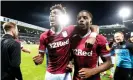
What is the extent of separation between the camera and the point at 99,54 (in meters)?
3.67

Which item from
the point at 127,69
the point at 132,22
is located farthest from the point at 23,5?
the point at 127,69

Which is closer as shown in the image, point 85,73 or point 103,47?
point 85,73

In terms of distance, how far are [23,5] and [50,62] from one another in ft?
190

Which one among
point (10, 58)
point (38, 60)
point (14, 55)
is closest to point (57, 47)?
point (38, 60)

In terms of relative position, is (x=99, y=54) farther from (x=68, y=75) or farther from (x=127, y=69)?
(x=127, y=69)

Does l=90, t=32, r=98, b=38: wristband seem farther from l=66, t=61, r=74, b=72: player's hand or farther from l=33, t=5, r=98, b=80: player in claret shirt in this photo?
l=66, t=61, r=74, b=72: player's hand

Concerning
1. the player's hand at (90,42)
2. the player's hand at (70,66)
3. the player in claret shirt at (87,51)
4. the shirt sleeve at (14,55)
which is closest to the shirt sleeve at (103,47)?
the player in claret shirt at (87,51)

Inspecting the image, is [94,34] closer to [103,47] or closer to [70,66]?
[103,47]

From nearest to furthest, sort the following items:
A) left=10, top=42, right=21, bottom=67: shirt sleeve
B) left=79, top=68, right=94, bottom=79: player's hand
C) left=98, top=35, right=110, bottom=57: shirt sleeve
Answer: left=79, top=68, right=94, bottom=79: player's hand → left=98, top=35, right=110, bottom=57: shirt sleeve → left=10, top=42, right=21, bottom=67: shirt sleeve

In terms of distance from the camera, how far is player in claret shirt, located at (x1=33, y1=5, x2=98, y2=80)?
13.7ft

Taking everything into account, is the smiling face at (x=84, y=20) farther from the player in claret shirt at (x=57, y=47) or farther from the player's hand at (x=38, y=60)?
the player's hand at (x=38, y=60)

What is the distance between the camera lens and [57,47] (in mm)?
4219

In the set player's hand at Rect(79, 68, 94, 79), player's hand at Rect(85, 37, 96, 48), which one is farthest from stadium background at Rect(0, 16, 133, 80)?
player's hand at Rect(79, 68, 94, 79)

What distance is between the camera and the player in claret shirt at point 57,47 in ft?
13.7
